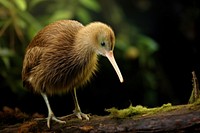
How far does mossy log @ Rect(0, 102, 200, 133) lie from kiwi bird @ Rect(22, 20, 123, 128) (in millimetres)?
116

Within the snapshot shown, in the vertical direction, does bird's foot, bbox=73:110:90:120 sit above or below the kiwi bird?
below

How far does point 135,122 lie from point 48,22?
190 centimetres

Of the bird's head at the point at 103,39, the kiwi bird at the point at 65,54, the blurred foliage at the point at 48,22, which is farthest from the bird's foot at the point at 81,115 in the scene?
the blurred foliage at the point at 48,22

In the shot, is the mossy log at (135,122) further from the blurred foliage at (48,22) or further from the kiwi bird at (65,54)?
the blurred foliage at (48,22)

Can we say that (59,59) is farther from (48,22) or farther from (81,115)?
(48,22)

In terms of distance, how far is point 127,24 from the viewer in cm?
470

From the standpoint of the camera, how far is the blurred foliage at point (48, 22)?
12.8 ft

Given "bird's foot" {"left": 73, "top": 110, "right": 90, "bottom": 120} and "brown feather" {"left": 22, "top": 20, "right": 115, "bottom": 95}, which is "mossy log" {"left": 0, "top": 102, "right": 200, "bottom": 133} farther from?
"brown feather" {"left": 22, "top": 20, "right": 115, "bottom": 95}

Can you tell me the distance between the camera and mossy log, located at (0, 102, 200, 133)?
2.31 m

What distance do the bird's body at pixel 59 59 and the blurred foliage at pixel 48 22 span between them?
32.1 inches

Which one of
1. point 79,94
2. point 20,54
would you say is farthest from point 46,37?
point 79,94

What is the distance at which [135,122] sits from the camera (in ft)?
7.97

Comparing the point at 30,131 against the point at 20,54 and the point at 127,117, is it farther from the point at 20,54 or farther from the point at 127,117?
the point at 20,54

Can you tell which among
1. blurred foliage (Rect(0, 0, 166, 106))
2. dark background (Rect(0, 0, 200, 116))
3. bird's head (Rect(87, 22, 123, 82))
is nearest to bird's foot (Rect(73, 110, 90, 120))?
bird's head (Rect(87, 22, 123, 82))
